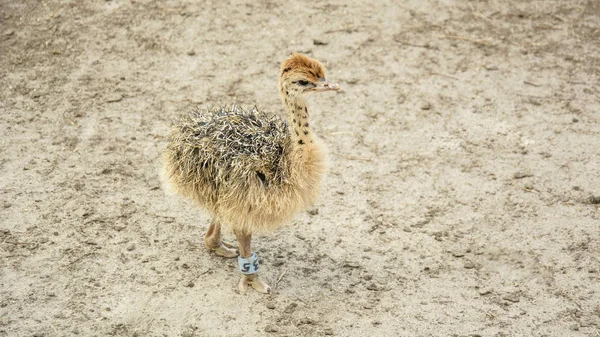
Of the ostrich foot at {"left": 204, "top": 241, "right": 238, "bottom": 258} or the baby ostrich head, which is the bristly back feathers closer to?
the baby ostrich head

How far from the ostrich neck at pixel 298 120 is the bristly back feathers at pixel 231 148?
3.2 inches

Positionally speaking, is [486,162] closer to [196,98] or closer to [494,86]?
[494,86]

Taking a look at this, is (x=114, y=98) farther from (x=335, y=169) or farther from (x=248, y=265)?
(x=248, y=265)

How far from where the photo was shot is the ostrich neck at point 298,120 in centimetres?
522

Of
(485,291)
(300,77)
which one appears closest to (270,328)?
(485,291)

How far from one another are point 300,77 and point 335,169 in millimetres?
1944

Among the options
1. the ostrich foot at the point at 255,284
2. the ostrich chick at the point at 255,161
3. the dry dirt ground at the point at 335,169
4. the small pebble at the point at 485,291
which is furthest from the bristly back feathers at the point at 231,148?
the small pebble at the point at 485,291

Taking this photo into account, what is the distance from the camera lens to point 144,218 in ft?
20.5

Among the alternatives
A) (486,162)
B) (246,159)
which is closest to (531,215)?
(486,162)

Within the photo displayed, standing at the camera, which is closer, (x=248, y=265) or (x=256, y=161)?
(x=256, y=161)

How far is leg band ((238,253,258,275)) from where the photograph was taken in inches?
217

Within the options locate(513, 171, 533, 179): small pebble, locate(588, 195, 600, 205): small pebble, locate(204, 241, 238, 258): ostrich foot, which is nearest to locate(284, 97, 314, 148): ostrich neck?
locate(204, 241, 238, 258): ostrich foot

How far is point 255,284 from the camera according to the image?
5.63 m

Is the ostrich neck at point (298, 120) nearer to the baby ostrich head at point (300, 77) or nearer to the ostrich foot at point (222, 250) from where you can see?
the baby ostrich head at point (300, 77)
